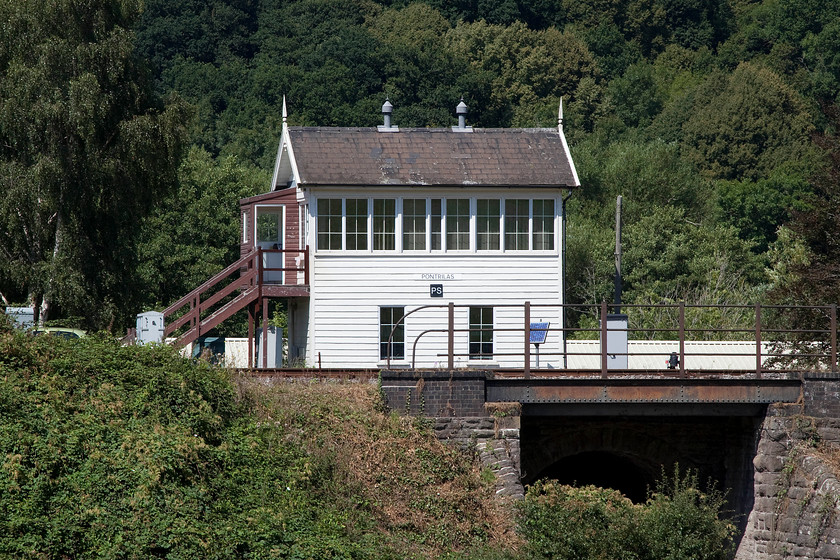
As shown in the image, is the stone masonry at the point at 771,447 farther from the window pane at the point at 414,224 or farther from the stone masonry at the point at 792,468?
the window pane at the point at 414,224

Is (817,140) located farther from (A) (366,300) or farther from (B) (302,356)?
(B) (302,356)

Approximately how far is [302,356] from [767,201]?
1496 inches

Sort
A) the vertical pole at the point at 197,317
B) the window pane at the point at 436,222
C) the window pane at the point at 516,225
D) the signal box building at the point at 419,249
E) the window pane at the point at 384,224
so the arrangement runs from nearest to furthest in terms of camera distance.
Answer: the vertical pole at the point at 197,317 < the signal box building at the point at 419,249 < the window pane at the point at 384,224 < the window pane at the point at 436,222 < the window pane at the point at 516,225

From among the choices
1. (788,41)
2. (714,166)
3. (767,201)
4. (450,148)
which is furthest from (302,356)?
(788,41)

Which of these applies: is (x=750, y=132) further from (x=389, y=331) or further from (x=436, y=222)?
(x=389, y=331)

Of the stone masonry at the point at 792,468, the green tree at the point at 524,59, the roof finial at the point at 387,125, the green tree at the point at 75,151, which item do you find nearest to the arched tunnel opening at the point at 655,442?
the stone masonry at the point at 792,468

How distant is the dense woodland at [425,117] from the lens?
27609mm

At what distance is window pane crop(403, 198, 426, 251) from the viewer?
86.2 ft

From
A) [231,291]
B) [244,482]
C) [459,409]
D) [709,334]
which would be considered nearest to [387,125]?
[231,291]

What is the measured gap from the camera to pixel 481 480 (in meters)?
18.5

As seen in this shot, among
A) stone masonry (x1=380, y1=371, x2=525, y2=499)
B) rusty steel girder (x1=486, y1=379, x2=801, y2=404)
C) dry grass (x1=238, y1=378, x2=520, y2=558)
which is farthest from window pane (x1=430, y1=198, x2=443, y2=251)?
dry grass (x1=238, y1=378, x2=520, y2=558)

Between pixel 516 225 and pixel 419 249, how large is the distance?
221 centimetres

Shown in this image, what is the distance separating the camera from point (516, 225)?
26.5 meters

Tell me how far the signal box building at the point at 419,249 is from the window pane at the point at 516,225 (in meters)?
0.02
